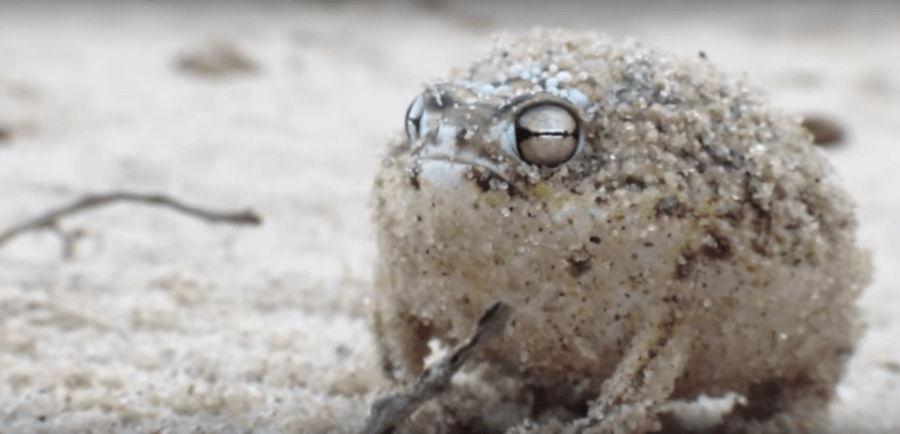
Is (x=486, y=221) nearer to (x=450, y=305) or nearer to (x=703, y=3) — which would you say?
(x=450, y=305)

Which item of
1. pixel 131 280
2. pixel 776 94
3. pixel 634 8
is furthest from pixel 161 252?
pixel 634 8

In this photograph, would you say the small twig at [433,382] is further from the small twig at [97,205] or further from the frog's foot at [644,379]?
the small twig at [97,205]

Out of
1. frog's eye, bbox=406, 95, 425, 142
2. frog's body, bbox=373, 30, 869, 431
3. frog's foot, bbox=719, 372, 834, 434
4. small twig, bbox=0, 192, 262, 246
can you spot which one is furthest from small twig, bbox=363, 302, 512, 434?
small twig, bbox=0, 192, 262, 246

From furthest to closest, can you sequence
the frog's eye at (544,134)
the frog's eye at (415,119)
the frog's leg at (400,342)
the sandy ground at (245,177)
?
the sandy ground at (245,177) < the frog's leg at (400,342) < the frog's eye at (415,119) < the frog's eye at (544,134)

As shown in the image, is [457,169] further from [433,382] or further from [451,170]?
[433,382]

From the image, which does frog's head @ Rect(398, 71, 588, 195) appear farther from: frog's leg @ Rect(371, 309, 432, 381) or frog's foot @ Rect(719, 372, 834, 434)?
frog's foot @ Rect(719, 372, 834, 434)

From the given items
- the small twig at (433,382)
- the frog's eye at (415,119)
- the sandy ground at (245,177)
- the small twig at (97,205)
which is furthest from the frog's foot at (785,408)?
the small twig at (97,205)
